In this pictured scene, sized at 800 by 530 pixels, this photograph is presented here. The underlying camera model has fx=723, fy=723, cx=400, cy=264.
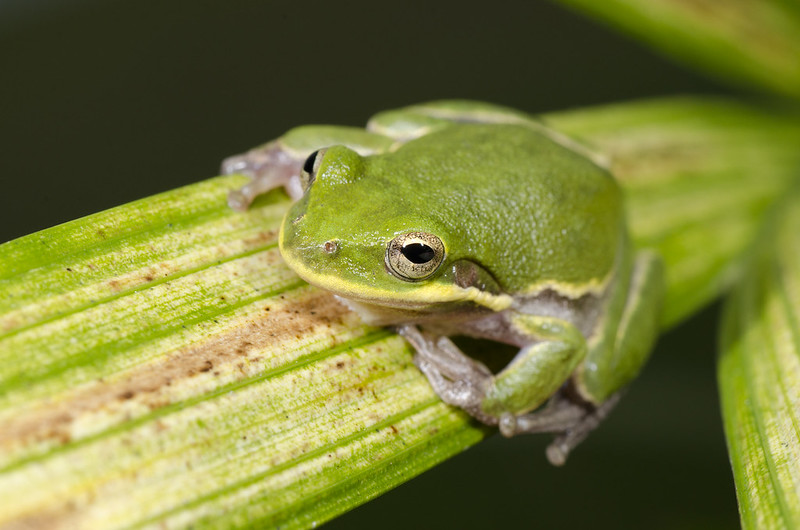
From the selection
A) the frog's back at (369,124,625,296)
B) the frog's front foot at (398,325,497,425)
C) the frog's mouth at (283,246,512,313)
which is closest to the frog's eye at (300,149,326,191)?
the frog's back at (369,124,625,296)

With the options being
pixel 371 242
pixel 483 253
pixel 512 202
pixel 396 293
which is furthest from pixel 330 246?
pixel 512 202

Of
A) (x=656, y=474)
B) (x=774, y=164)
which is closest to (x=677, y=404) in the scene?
(x=656, y=474)

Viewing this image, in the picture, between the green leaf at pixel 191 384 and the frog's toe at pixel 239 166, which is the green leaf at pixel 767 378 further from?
the frog's toe at pixel 239 166

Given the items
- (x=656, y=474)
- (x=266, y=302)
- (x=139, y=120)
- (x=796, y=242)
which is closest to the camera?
(x=266, y=302)

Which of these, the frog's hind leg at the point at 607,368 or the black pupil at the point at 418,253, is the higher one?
the black pupil at the point at 418,253

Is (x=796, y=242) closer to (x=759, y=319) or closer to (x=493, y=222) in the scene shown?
(x=759, y=319)

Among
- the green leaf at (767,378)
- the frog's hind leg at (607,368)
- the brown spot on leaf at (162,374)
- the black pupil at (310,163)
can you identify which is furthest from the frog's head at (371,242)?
the green leaf at (767,378)
